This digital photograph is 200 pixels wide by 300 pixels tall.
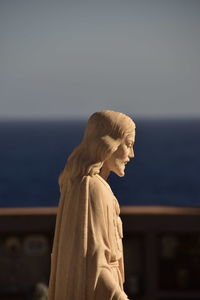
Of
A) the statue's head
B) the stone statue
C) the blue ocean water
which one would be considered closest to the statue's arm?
the stone statue

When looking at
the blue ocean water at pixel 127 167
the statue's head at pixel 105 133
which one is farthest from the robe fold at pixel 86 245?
the blue ocean water at pixel 127 167

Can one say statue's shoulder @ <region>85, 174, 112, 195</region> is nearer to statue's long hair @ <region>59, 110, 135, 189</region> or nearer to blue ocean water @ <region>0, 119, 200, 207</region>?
statue's long hair @ <region>59, 110, 135, 189</region>

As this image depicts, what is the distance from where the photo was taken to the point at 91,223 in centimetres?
414

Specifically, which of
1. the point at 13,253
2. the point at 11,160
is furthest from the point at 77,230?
the point at 11,160

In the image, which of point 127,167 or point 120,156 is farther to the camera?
point 127,167

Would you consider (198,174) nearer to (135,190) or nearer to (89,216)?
(135,190)

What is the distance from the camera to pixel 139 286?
8688 mm

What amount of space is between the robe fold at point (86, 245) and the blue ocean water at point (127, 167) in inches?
447

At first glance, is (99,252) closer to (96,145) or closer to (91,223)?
(91,223)

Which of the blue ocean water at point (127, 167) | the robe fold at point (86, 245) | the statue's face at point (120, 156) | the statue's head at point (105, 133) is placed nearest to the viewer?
the robe fold at point (86, 245)

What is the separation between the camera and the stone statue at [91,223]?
4.12 m

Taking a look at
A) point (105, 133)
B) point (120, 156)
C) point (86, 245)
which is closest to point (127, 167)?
point (120, 156)

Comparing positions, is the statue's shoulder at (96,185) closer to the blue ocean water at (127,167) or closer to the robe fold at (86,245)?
the robe fold at (86,245)

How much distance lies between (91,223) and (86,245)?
0.10 m
